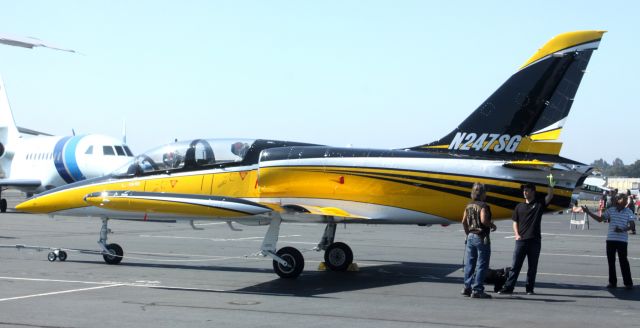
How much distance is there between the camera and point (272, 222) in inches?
590

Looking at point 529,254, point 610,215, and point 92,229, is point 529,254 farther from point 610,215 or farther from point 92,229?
point 92,229

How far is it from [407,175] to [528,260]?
2.66 meters

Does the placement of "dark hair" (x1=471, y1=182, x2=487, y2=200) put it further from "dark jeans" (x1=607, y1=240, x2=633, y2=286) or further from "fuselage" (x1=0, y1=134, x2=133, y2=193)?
"fuselage" (x1=0, y1=134, x2=133, y2=193)

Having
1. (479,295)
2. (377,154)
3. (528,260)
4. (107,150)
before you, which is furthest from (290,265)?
(107,150)

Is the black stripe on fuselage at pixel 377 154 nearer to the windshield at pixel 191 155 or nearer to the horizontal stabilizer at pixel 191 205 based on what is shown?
the windshield at pixel 191 155

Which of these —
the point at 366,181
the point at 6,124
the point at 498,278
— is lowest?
the point at 498,278

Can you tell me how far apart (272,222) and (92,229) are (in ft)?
54.2

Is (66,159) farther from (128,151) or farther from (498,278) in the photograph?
(498,278)

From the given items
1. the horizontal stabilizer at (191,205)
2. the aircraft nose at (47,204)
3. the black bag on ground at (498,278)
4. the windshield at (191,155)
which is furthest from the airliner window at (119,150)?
the black bag on ground at (498,278)

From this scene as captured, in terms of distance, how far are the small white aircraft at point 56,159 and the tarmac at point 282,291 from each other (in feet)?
54.6

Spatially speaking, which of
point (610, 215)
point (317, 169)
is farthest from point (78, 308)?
point (610, 215)

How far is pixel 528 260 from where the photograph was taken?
1334cm

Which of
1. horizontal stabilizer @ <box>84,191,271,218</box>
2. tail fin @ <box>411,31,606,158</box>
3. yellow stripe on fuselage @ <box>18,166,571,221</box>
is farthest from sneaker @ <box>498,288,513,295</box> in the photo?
horizontal stabilizer @ <box>84,191,271,218</box>

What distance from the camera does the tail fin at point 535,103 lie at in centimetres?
1469
